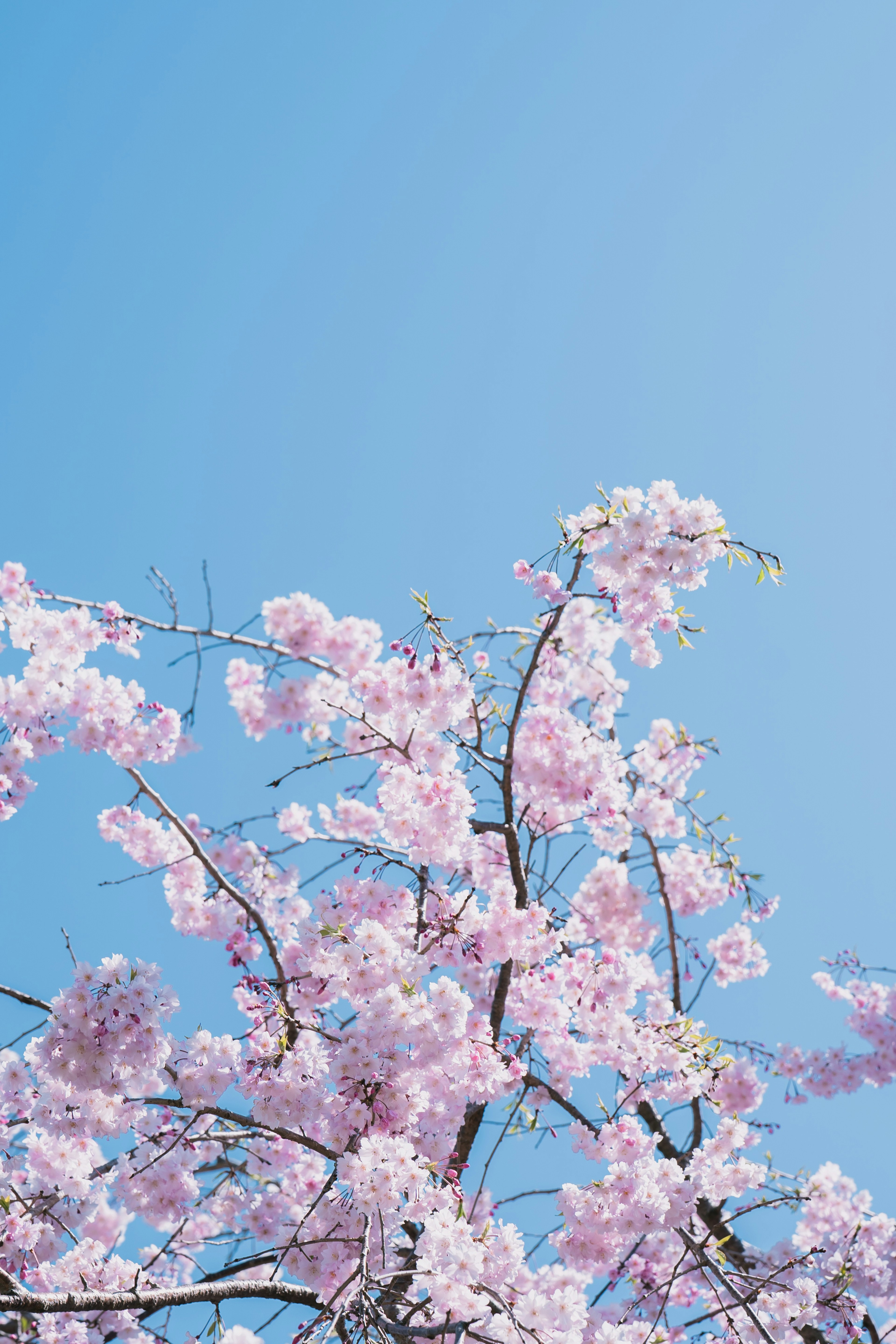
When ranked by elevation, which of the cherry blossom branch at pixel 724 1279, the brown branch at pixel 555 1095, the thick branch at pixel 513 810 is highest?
the thick branch at pixel 513 810

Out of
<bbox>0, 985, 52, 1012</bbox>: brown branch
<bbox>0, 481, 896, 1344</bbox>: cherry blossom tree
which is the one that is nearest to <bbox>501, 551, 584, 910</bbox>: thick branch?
<bbox>0, 481, 896, 1344</bbox>: cherry blossom tree

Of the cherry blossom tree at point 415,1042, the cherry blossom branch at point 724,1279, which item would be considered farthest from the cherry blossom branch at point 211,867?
the cherry blossom branch at point 724,1279

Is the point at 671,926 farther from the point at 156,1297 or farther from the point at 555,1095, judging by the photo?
the point at 156,1297

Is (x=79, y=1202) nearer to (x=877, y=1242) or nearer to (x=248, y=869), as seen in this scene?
(x=248, y=869)

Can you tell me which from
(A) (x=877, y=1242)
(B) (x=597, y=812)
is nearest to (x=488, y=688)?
(B) (x=597, y=812)

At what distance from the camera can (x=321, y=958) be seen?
14.4 feet

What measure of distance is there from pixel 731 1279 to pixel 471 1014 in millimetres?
1858

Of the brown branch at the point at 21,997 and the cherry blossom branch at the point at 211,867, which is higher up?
the cherry blossom branch at the point at 211,867

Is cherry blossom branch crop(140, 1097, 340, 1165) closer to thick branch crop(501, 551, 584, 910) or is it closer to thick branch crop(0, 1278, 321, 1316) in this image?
thick branch crop(0, 1278, 321, 1316)

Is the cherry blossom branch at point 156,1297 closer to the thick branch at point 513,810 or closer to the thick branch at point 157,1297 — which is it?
the thick branch at point 157,1297

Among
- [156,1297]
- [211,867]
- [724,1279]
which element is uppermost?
[211,867]

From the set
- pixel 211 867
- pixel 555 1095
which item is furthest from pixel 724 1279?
pixel 211 867

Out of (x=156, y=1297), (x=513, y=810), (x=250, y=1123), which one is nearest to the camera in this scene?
(x=156, y=1297)

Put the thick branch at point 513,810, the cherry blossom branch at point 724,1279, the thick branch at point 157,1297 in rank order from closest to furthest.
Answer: the thick branch at point 157,1297, the cherry blossom branch at point 724,1279, the thick branch at point 513,810
